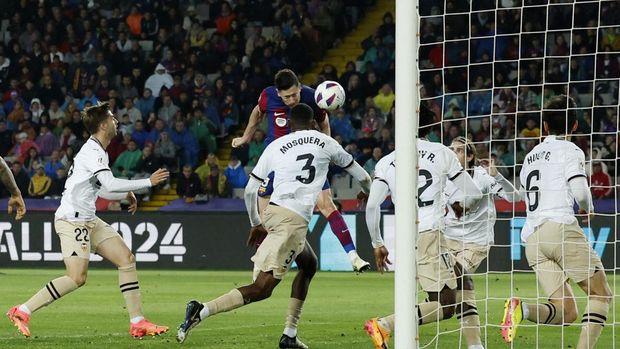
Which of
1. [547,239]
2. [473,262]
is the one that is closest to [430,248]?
[547,239]

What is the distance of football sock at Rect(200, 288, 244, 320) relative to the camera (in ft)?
31.5

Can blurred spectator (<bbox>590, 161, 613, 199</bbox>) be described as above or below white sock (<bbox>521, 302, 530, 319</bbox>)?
below

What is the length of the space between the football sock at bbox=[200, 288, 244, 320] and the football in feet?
7.19

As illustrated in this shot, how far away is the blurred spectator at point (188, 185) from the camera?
904 inches

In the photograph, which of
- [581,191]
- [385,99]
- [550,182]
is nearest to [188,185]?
[385,99]

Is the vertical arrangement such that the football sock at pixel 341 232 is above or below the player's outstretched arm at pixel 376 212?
below

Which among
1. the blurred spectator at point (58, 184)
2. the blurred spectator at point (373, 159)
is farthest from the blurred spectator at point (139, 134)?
the blurred spectator at point (373, 159)

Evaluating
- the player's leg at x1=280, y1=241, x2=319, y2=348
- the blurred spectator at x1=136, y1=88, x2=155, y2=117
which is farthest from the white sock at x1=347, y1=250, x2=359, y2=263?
the blurred spectator at x1=136, y1=88, x2=155, y2=117

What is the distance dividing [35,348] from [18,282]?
27.7ft

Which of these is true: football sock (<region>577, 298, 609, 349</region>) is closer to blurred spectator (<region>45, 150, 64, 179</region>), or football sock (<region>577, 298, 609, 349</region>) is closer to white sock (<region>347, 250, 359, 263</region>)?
white sock (<region>347, 250, 359, 263</region>)

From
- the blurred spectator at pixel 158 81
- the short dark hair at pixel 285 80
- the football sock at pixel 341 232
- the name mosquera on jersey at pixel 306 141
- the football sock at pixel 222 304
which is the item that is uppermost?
the short dark hair at pixel 285 80

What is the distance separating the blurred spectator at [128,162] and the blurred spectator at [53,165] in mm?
1075

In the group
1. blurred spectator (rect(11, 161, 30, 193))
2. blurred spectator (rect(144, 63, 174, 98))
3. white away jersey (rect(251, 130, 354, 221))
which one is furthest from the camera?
blurred spectator (rect(144, 63, 174, 98))

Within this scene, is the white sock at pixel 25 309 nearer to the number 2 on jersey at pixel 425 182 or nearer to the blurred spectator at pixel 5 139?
the number 2 on jersey at pixel 425 182
